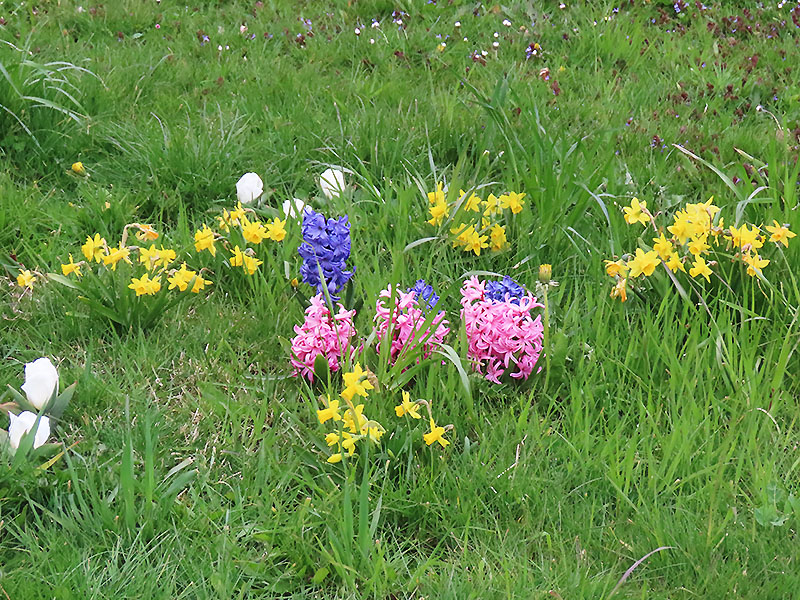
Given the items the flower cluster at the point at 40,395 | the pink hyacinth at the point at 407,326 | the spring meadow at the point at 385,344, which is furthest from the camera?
Result: the pink hyacinth at the point at 407,326

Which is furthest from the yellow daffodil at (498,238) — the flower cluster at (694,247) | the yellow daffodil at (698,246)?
the yellow daffodil at (698,246)

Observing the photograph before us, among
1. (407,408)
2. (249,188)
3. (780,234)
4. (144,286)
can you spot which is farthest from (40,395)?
(780,234)

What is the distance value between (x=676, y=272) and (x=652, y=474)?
32.0 inches

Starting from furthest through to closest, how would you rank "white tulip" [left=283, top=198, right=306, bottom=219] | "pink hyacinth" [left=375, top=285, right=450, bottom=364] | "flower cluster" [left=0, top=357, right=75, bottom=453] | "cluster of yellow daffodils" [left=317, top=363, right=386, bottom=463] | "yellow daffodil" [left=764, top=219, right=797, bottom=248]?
"white tulip" [left=283, top=198, right=306, bottom=219], "yellow daffodil" [left=764, top=219, right=797, bottom=248], "pink hyacinth" [left=375, top=285, right=450, bottom=364], "flower cluster" [left=0, top=357, right=75, bottom=453], "cluster of yellow daffodils" [left=317, top=363, right=386, bottom=463]

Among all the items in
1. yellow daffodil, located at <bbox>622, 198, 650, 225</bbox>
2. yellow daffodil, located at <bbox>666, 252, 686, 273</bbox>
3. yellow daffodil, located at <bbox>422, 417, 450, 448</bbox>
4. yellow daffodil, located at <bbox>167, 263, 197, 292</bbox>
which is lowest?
yellow daffodil, located at <bbox>167, 263, 197, 292</bbox>

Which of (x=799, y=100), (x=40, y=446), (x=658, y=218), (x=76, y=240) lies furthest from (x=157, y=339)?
(x=799, y=100)

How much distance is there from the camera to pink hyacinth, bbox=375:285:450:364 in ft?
7.15

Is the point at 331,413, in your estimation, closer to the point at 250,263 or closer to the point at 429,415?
the point at 429,415

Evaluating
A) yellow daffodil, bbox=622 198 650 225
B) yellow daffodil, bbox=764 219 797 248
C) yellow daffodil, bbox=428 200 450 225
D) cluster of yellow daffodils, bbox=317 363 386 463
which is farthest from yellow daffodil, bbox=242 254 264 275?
yellow daffodil, bbox=764 219 797 248

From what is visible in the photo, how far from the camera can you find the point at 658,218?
295 centimetres

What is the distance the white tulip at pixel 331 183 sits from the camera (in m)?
2.96

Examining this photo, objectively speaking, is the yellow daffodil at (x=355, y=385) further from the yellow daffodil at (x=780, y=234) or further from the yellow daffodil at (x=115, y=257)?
the yellow daffodil at (x=780, y=234)

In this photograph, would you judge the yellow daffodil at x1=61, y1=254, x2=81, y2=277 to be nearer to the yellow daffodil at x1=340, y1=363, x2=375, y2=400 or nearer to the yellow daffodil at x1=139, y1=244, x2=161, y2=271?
the yellow daffodil at x1=139, y1=244, x2=161, y2=271

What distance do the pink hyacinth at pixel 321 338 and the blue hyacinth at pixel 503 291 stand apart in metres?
0.41
